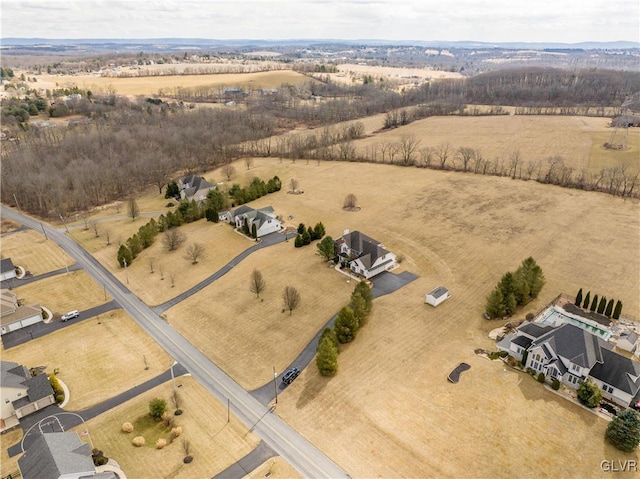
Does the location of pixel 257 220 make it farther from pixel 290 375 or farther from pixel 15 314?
pixel 15 314

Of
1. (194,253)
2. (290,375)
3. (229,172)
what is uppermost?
(229,172)

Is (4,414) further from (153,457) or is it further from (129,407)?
(153,457)

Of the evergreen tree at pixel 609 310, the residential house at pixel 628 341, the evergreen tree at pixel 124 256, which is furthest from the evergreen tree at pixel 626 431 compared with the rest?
the evergreen tree at pixel 124 256

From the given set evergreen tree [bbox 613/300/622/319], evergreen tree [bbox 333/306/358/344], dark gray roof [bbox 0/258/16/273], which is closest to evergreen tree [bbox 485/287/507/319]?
evergreen tree [bbox 613/300/622/319]

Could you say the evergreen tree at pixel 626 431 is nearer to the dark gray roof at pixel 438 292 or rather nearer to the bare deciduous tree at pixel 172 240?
the dark gray roof at pixel 438 292

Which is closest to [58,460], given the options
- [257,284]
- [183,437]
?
[183,437]

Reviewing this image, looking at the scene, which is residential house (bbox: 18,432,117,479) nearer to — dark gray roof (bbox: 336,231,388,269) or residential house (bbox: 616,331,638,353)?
dark gray roof (bbox: 336,231,388,269)
